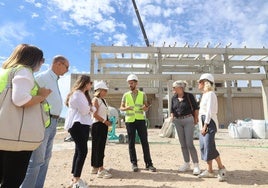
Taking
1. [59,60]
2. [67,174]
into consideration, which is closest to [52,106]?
[59,60]

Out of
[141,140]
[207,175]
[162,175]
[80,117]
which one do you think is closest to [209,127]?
[207,175]

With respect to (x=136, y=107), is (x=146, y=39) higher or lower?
higher

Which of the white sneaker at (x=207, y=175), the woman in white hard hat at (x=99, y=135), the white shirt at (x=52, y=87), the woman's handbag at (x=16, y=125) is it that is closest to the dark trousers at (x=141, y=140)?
the woman in white hard hat at (x=99, y=135)

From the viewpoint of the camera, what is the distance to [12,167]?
6.00ft

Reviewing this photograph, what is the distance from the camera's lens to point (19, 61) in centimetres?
200

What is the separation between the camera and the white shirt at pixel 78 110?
129 inches

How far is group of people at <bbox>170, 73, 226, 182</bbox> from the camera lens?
149 inches

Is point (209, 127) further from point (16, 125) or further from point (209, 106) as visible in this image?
point (16, 125)

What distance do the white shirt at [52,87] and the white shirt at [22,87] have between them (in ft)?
2.64

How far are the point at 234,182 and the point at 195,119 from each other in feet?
3.90

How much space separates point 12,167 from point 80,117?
1481 millimetres

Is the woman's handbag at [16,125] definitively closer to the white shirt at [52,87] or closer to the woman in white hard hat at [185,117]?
the white shirt at [52,87]

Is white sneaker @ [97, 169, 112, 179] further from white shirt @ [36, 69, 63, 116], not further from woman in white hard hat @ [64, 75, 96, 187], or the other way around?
white shirt @ [36, 69, 63, 116]

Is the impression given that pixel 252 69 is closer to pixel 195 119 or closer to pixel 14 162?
pixel 195 119
